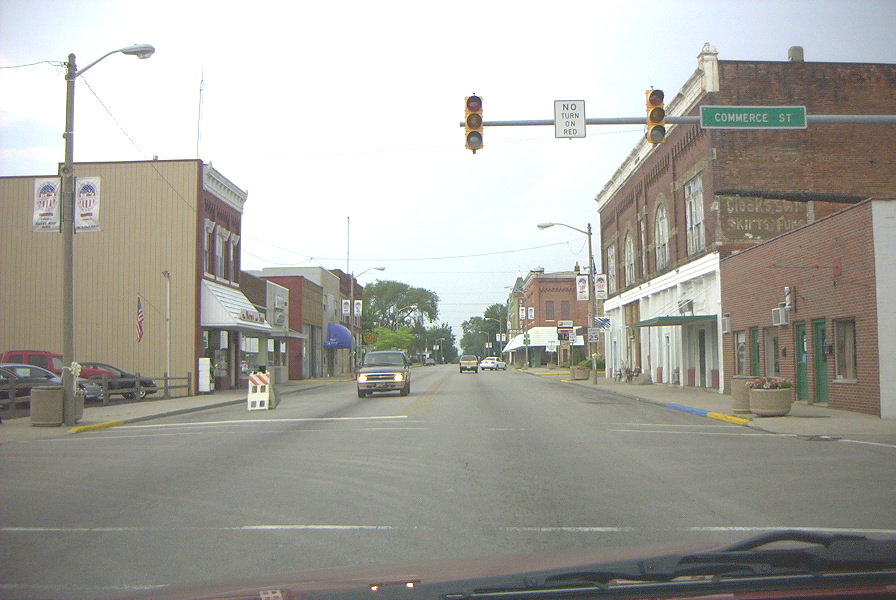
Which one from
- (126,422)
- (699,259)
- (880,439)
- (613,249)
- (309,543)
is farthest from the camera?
(613,249)

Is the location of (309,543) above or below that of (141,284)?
below

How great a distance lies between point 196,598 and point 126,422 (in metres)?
19.1

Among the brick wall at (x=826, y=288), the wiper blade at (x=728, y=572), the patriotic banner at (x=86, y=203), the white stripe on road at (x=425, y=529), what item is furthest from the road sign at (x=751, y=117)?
the patriotic banner at (x=86, y=203)

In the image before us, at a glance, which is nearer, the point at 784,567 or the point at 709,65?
the point at 784,567

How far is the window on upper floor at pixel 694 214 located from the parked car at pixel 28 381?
22.3 meters

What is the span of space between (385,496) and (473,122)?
8.12 m

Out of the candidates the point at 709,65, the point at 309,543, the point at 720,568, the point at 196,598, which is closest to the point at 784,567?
the point at 720,568

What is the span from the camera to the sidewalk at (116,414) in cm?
1833

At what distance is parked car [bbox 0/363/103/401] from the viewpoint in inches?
922

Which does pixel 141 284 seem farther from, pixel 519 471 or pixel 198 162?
pixel 519 471

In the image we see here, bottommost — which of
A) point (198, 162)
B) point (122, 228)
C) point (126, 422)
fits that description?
point (126, 422)

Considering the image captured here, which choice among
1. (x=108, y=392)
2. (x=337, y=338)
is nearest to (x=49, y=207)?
(x=108, y=392)

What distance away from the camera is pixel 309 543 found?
7.25m

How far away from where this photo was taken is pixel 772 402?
19.5 meters
